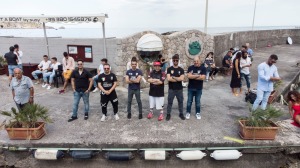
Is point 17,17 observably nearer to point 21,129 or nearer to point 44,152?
point 21,129

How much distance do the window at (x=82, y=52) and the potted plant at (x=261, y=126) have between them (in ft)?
25.0

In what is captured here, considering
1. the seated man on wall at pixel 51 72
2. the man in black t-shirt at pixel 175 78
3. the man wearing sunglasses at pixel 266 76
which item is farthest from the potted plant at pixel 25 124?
the man wearing sunglasses at pixel 266 76

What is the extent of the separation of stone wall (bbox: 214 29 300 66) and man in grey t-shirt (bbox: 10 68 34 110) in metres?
10.2

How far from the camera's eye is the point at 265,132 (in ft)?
18.3

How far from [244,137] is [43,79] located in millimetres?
9132

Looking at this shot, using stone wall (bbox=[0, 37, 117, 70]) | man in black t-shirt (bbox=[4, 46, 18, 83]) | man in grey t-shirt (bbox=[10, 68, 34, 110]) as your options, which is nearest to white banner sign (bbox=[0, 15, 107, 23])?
stone wall (bbox=[0, 37, 117, 70])

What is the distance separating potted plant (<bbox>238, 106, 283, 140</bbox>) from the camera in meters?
5.54

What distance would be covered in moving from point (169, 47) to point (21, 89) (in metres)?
6.61

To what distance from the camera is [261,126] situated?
18.2 ft

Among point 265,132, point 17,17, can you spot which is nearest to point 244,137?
point 265,132

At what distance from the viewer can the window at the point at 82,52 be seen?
10.7 meters

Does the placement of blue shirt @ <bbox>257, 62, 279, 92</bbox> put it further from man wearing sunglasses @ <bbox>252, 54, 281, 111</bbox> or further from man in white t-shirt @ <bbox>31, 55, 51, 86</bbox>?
man in white t-shirt @ <bbox>31, 55, 51, 86</bbox>

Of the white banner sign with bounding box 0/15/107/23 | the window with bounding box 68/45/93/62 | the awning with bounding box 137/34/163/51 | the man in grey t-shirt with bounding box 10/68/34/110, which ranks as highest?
the white banner sign with bounding box 0/15/107/23

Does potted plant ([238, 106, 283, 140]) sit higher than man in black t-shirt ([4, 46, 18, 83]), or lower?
lower
